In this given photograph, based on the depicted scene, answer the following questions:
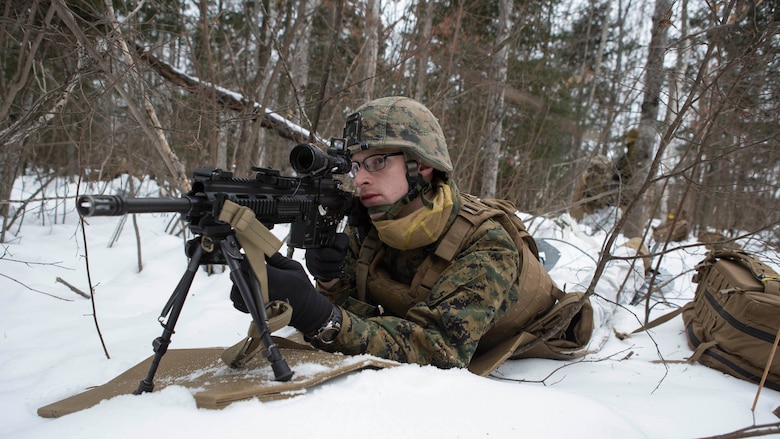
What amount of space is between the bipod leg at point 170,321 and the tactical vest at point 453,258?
1032 millimetres

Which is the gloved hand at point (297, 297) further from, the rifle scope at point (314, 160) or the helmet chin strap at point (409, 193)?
the helmet chin strap at point (409, 193)

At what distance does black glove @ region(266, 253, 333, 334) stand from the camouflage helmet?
0.72 meters

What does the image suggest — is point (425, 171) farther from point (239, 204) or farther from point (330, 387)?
point (330, 387)

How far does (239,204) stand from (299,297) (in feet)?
1.27

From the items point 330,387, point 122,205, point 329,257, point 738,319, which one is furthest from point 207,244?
point 738,319

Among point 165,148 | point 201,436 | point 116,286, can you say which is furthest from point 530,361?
point 116,286

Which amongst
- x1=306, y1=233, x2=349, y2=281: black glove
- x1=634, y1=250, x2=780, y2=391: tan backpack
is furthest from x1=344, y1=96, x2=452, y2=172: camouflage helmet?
x1=634, y1=250, x2=780, y2=391: tan backpack

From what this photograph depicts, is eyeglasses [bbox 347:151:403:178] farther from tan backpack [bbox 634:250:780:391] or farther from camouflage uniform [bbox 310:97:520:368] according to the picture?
tan backpack [bbox 634:250:780:391]

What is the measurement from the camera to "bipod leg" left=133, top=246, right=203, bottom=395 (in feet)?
4.18

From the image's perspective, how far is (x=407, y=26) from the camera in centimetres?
526

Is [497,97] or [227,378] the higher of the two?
[497,97]

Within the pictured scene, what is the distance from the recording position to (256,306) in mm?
1357

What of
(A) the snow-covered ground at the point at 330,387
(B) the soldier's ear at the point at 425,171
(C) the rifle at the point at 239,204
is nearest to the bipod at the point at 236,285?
(C) the rifle at the point at 239,204

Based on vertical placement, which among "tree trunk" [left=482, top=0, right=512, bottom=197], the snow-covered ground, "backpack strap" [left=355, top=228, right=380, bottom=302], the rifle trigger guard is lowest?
the snow-covered ground
